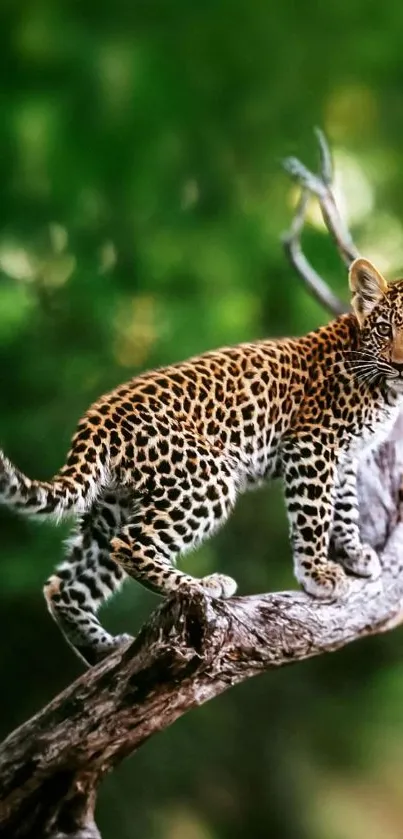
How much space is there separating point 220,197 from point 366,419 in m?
1.56

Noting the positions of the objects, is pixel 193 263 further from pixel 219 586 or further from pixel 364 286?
pixel 219 586

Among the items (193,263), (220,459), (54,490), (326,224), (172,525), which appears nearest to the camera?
(54,490)

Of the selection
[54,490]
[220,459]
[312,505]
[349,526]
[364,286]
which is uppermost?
[364,286]

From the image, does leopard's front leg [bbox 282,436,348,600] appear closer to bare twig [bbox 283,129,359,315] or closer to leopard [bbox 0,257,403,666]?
leopard [bbox 0,257,403,666]

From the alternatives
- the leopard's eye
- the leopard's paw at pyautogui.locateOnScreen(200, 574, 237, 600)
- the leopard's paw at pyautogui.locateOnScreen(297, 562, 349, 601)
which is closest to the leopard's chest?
the leopard's eye

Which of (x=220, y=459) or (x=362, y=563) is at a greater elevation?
(x=220, y=459)

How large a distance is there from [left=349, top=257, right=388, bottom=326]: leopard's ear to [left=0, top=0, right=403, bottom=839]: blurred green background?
115cm

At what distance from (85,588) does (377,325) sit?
3.19 feet

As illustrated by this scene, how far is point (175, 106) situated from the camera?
A: 4000 mm

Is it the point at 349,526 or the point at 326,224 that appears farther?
the point at 326,224

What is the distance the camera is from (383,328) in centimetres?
274

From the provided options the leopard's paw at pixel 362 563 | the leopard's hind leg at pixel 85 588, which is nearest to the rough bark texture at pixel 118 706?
the leopard's hind leg at pixel 85 588

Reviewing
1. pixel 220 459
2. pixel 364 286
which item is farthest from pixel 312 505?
pixel 364 286

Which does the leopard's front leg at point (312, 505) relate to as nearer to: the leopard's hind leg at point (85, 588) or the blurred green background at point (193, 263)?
the leopard's hind leg at point (85, 588)
